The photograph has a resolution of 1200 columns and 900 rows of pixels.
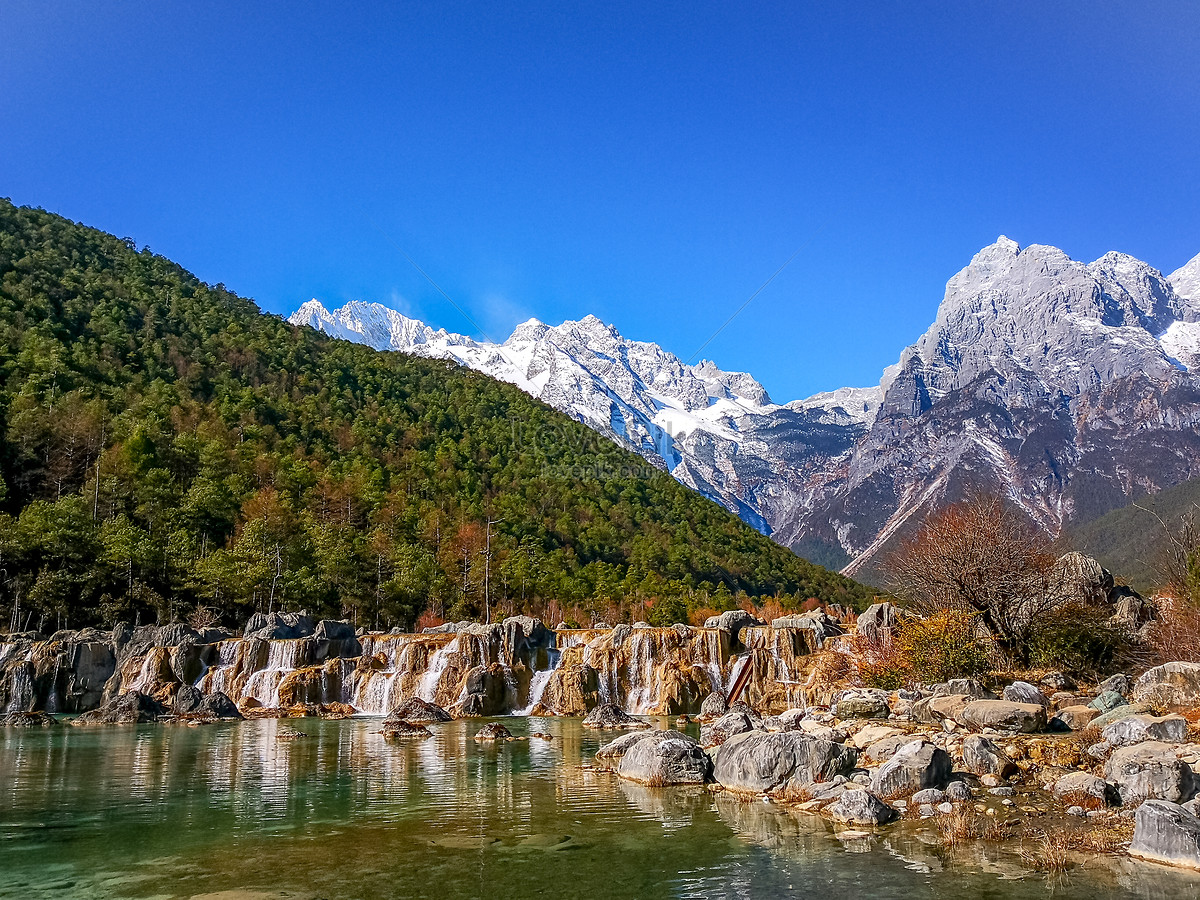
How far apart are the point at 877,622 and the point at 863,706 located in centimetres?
1736

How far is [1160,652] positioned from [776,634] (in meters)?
21.1

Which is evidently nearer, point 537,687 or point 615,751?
point 615,751

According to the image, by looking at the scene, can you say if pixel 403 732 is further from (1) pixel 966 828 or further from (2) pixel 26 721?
(1) pixel 966 828

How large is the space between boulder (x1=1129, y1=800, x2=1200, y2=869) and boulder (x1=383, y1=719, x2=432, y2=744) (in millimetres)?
23117

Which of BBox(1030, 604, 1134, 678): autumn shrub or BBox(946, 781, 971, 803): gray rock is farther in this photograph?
BBox(1030, 604, 1134, 678): autumn shrub

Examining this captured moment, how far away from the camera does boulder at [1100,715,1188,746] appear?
Answer: 56.5 feet

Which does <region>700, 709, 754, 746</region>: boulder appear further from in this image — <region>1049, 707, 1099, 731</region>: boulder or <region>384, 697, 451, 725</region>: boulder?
<region>384, 697, 451, 725</region>: boulder

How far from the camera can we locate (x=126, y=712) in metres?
38.9

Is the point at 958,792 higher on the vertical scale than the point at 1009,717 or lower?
lower

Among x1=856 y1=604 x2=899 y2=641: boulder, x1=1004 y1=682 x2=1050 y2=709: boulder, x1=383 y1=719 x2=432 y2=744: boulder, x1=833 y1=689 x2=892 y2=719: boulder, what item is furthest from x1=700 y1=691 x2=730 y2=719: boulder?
Result: x1=1004 y1=682 x2=1050 y2=709: boulder

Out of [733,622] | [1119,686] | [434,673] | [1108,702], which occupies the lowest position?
[1108,702]

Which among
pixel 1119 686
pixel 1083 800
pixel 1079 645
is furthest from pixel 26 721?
pixel 1079 645

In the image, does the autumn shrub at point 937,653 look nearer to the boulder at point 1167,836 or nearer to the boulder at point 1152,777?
the boulder at point 1152,777

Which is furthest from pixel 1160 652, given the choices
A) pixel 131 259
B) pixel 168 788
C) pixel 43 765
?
pixel 131 259
